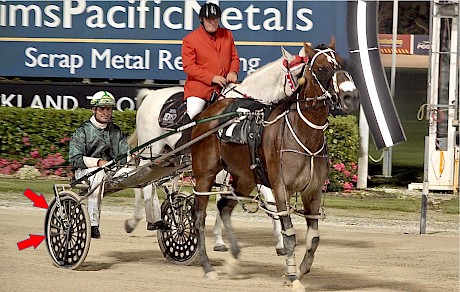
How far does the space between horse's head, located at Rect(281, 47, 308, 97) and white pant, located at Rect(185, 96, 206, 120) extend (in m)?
1.39

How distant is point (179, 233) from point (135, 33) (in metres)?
6.31

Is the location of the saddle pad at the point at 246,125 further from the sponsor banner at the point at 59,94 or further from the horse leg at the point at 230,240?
the sponsor banner at the point at 59,94

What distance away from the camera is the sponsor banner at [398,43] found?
17.4 m

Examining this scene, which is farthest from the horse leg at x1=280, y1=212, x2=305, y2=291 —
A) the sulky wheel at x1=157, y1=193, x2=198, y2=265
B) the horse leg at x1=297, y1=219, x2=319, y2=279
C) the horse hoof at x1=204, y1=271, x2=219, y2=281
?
the sulky wheel at x1=157, y1=193, x2=198, y2=265

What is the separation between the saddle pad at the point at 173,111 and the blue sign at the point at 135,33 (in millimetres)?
4172

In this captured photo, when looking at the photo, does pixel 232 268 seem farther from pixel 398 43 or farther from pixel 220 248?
pixel 398 43

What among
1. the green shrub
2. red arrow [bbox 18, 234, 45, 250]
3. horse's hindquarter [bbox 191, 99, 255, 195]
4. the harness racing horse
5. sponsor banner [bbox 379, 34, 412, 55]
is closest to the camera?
the harness racing horse

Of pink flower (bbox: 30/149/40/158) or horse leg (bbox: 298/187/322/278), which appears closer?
horse leg (bbox: 298/187/322/278)

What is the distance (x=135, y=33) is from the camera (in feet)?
49.0

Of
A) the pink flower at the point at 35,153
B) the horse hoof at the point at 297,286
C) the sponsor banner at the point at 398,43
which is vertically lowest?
the horse hoof at the point at 297,286

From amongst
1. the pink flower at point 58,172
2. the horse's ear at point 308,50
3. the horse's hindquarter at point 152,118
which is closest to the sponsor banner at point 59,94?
the pink flower at point 58,172

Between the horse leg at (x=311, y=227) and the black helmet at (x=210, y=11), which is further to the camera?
the black helmet at (x=210, y=11)

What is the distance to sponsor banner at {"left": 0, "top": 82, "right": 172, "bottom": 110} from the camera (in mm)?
15055

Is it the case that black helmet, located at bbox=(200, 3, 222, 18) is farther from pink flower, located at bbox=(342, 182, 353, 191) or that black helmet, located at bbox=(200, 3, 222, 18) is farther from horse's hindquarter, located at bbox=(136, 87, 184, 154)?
pink flower, located at bbox=(342, 182, 353, 191)
